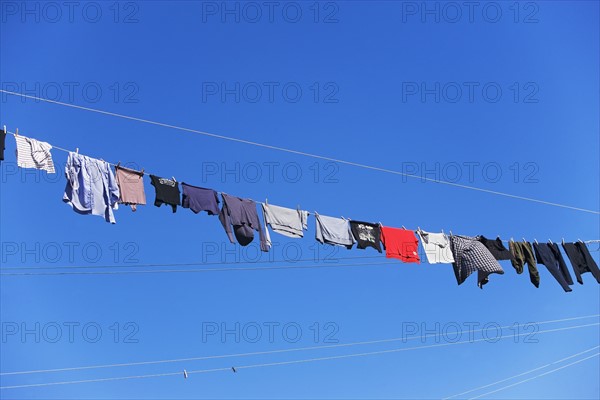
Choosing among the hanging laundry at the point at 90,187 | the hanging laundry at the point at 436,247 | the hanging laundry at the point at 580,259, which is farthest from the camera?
the hanging laundry at the point at 580,259

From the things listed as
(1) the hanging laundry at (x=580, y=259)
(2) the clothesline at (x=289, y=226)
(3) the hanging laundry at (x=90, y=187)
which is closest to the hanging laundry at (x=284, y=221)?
(2) the clothesline at (x=289, y=226)

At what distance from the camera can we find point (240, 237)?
436 inches

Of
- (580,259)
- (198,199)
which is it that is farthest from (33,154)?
(580,259)

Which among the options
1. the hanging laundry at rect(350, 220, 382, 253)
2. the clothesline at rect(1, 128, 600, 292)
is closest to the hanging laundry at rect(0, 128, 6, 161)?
the clothesline at rect(1, 128, 600, 292)

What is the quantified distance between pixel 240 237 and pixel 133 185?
6.85 ft

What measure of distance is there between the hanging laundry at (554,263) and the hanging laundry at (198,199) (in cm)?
649

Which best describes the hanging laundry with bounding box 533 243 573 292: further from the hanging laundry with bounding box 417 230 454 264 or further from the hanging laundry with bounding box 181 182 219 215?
the hanging laundry with bounding box 181 182 219 215

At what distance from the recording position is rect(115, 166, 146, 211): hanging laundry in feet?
32.1

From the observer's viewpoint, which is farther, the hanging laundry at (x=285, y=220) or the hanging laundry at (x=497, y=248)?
the hanging laundry at (x=497, y=248)

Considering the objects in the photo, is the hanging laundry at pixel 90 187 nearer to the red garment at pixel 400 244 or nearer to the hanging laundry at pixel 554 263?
the red garment at pixel 400 244

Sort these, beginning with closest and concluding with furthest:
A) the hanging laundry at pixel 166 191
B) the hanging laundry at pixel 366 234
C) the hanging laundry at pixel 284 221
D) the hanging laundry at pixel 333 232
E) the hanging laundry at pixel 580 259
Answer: the hanging laundry at pixel 166 191 → the hanging laundry at pixel 284 221 → the hanging laundry at pixel 333 232 → the hanging laundry at pixel 366 234 → the hanging laundry at pixel 580 259

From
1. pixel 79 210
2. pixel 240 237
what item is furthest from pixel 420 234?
pixel 79 210

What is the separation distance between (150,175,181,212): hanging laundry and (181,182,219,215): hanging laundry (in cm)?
12

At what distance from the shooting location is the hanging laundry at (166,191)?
10098 mm
